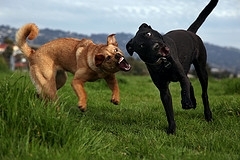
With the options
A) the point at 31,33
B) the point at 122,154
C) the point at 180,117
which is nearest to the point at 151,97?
the point at 180,117

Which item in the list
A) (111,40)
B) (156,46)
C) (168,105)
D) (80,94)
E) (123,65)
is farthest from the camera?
(111,40)

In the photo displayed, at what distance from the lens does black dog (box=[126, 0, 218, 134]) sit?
5.44m

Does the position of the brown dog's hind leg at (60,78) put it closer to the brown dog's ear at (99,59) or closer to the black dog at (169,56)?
the brown dog's ear at (99,59)

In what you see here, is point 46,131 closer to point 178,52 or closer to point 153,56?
point 153,56

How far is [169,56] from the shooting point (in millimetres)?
5559

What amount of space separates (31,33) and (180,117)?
2.64m

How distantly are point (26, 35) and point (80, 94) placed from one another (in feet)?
4.82

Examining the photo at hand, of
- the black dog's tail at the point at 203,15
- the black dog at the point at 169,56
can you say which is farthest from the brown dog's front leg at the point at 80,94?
the black dog's tail at the point at 203,15

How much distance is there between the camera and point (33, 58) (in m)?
7.21

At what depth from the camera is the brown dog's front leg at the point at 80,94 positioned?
6359mm

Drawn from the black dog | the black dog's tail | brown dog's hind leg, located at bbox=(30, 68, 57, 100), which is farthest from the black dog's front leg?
brown dog's hind leg, located at bbox=(30, 68, 57, 100)

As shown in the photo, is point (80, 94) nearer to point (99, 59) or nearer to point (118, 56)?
point (99, 59)

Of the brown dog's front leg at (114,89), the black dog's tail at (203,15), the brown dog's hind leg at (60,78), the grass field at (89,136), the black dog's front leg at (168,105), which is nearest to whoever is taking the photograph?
the grass field at (89,136)

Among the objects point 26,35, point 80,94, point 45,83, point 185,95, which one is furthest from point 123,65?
point 26,35
